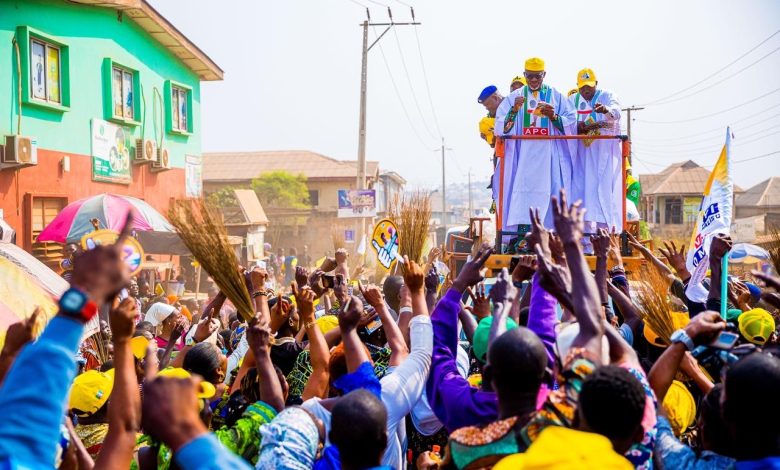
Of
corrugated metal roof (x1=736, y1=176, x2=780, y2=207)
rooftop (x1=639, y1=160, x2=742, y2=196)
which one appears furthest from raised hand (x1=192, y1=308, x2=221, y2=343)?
corrugated metal roof (x1=736, y1=176, x2=780, y2=207)

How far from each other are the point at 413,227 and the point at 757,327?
15.4 feet

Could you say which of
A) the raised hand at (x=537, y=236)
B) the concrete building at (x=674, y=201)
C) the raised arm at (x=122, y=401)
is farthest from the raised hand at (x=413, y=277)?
the concrete building at (x=674, y=201)

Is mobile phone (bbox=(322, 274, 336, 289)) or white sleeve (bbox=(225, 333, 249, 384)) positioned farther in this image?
mobile phone (bbox=(322, 274, 336, 289))

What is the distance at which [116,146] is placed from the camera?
64.3ft

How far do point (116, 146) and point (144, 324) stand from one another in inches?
562

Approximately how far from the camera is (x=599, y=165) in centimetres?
940

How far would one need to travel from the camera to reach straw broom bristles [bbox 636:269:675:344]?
5032 millimetres

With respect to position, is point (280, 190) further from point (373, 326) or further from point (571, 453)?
point (571, 453)

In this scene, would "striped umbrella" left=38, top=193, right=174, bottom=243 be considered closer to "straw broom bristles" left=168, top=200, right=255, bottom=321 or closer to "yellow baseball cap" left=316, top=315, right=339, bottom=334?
"straw broom bristles" left=168, top=200, right=255, bottom=321

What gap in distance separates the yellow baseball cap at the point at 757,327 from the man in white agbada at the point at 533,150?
16.3 ft

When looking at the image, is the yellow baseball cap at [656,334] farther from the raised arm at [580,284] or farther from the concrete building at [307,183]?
the concrete building at [307,183]

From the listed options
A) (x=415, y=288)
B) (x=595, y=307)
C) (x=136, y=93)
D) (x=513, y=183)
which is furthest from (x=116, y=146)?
(x=595, y=307)

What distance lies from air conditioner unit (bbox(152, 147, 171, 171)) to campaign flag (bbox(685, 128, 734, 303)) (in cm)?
1802

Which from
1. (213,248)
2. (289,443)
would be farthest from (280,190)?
(289,443)
